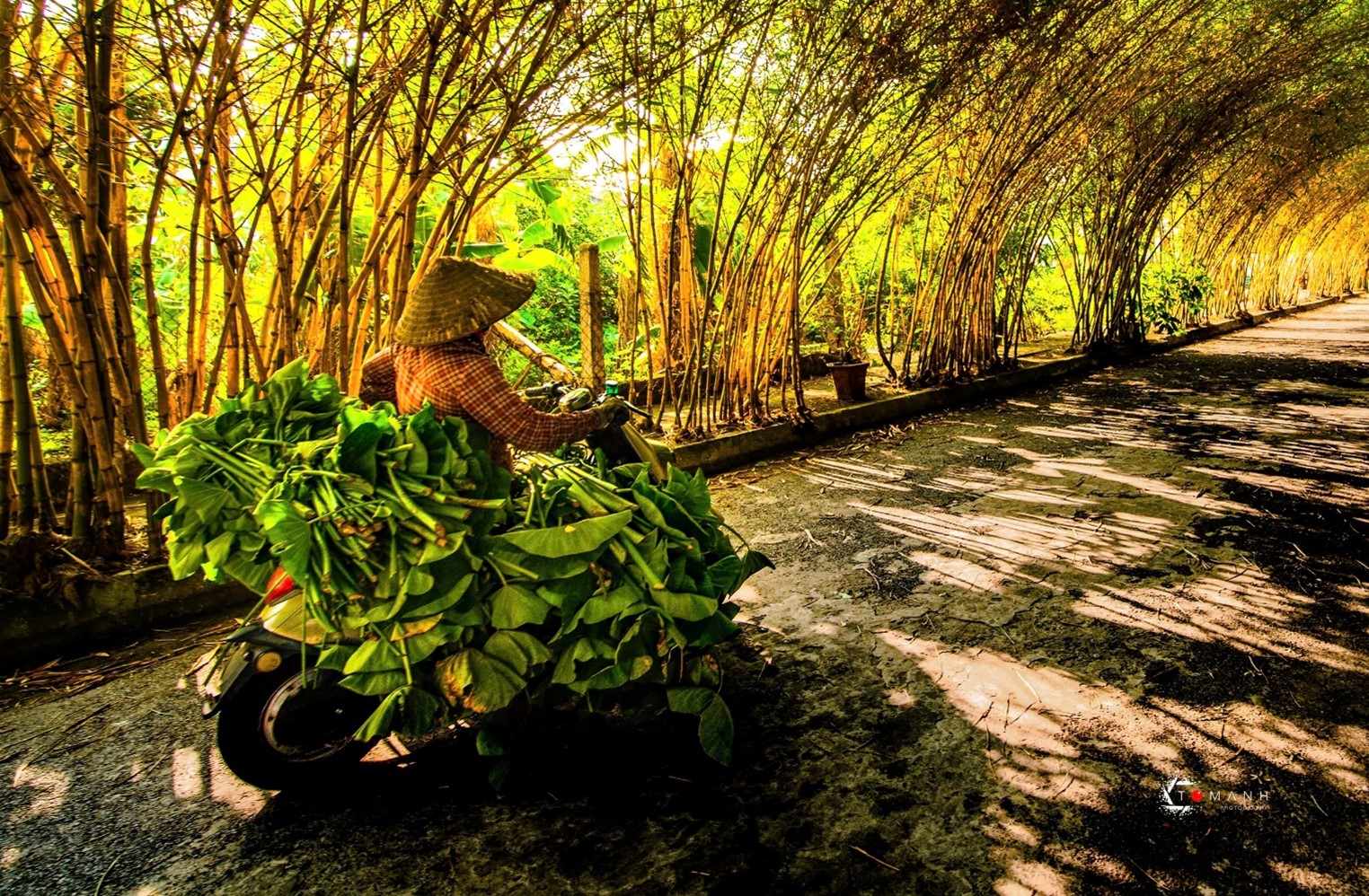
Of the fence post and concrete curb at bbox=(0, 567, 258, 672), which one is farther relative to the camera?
the fence post

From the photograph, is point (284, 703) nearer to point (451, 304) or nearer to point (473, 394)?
point (473, 394)

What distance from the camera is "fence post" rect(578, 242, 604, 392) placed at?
6094 mm

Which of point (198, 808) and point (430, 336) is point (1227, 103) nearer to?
point (430, 336)

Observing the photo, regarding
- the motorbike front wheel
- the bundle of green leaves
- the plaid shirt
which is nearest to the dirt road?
the motorbike front wheel

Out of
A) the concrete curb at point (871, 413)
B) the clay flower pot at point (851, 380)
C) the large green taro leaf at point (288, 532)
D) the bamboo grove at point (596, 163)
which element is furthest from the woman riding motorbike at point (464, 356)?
the clay flower pot at point (851, 380)

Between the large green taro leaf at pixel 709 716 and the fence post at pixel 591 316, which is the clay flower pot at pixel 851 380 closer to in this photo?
the fence post at pixel 591 316

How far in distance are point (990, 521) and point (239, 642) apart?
10.8 ft

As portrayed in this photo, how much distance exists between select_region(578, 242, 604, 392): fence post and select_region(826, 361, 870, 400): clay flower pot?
215 centimetres

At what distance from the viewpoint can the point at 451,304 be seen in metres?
1.98

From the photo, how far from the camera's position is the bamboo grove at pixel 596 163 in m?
2.72

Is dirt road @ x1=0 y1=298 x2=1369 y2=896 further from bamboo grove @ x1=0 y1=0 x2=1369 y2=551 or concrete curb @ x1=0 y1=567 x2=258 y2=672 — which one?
bamboo grove @ x1=0 y1=0 x2=1369 y2=551

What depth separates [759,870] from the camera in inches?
65.3

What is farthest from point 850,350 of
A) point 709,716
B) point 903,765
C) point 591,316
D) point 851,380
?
point 709,716

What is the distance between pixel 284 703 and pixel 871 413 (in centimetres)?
552
